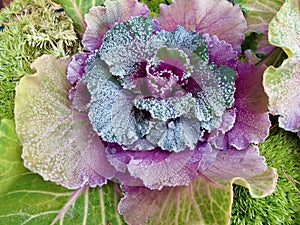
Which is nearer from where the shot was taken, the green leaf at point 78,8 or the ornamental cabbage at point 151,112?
the ornamental cabbage at point 151,112

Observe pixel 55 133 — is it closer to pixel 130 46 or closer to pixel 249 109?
pixel 130 46

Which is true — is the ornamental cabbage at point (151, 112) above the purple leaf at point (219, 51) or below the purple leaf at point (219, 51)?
below

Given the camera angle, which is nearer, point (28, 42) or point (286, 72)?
point (286, 72)

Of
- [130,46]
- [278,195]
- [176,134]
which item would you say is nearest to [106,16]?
[130,46]

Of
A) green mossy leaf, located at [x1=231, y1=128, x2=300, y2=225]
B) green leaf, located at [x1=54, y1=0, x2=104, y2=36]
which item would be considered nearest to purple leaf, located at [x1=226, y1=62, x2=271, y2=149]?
green mossy leaf, located at [x1=231, y1=128, x2=300, y2=225]

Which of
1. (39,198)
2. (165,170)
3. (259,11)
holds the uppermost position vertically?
(259,11)

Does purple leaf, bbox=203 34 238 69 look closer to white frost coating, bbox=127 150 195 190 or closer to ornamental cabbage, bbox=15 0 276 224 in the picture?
ornamental cabbage, bbox=15 0 276 224

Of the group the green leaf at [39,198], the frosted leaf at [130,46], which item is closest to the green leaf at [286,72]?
the frosted leaf at [130,46]

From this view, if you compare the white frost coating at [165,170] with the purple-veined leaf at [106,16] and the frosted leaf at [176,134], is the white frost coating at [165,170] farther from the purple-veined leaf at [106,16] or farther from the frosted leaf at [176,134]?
the purple-veined leaf at [106,16]
